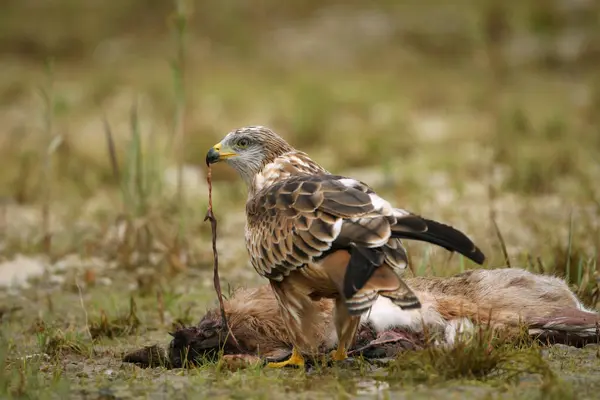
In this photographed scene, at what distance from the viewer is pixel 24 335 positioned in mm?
5793

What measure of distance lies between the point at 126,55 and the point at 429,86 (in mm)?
4921

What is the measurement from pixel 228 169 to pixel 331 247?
5498 mm

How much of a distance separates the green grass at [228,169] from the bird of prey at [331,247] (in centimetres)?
28

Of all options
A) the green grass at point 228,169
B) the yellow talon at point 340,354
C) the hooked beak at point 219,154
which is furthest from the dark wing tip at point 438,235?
the hooked beak at point 219,154

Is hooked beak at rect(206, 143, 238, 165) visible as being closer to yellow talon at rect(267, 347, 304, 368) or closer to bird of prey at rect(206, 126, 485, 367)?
bird of prey at rect(206, 126, 485, 367)

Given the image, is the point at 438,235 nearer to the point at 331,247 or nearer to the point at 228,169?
the point at 331,247

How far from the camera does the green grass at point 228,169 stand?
15.8 ft

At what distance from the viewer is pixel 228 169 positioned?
996 cm

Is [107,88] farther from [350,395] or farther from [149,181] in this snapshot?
[350,395]

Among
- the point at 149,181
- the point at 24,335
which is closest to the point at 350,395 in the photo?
the point at 24,335

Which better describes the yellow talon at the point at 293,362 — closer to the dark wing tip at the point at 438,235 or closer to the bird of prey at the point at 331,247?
the bird of prey at the point at 331,247

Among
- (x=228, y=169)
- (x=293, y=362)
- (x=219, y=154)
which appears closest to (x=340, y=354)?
(x=293, y=362)

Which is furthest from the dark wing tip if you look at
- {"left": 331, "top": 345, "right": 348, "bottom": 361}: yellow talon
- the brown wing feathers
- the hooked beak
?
the hooked beak

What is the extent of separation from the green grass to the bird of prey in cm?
28
